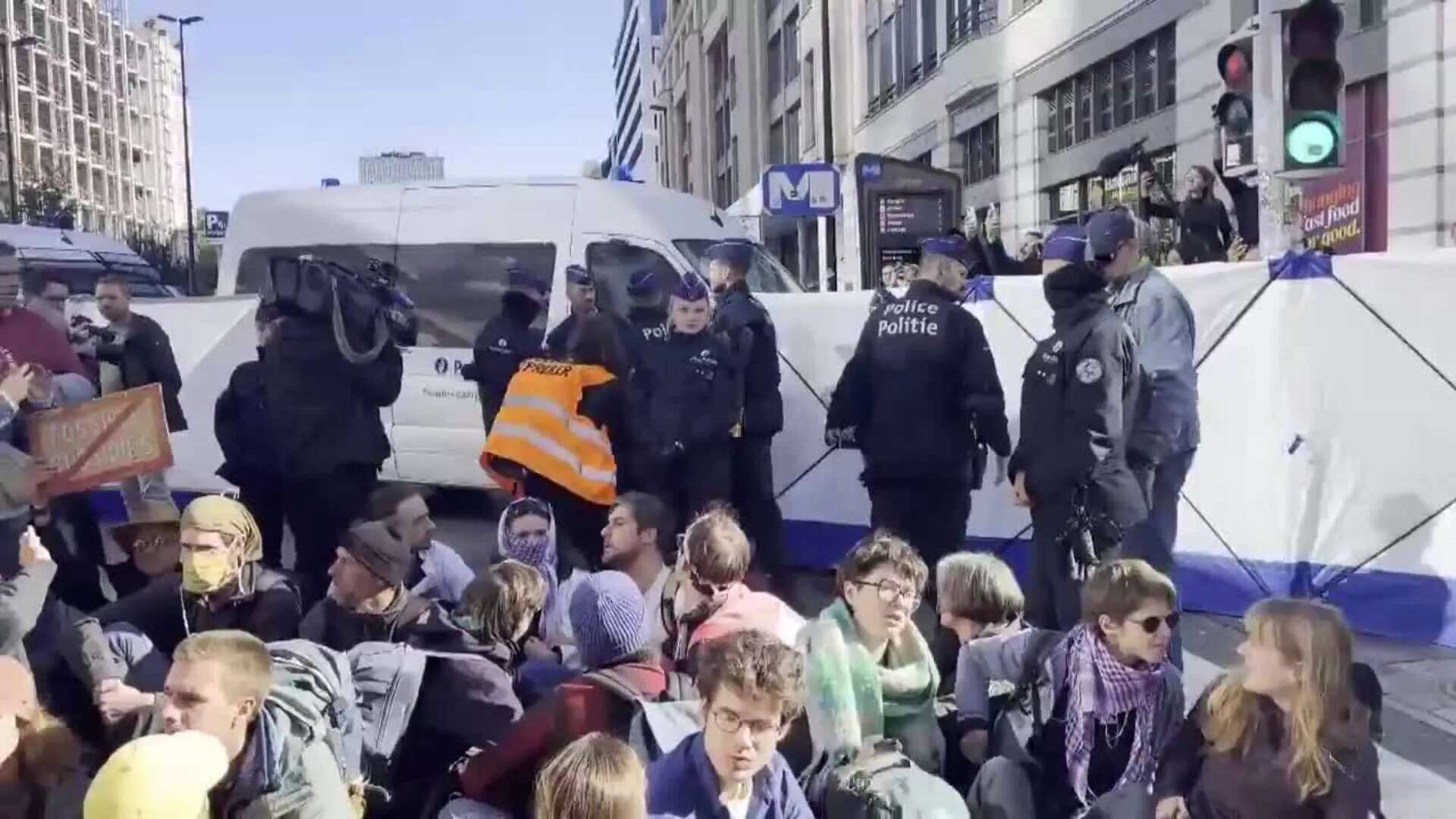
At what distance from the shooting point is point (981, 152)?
89.6ft

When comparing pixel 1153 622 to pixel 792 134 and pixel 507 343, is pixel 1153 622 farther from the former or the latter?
pixel 792 134

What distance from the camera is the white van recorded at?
10031 millimetres

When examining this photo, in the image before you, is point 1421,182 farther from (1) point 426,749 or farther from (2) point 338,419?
(1) point 426,749

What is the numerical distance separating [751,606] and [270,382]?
2.80 meters

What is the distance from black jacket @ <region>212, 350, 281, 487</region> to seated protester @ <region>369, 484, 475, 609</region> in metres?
1.27

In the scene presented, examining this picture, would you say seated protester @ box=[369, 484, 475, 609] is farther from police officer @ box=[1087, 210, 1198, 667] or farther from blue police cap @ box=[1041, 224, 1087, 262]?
police officer @ box=[1087, 210, 1198, 667]

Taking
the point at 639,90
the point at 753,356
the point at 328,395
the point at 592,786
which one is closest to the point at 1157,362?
the point at 753,356

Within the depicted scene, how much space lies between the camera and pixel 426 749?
380cm

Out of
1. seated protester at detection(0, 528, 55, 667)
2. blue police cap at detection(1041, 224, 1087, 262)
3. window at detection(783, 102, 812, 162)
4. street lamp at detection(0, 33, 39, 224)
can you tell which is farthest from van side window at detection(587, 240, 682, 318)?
street lamp at detection(0, 33, 39, 224)

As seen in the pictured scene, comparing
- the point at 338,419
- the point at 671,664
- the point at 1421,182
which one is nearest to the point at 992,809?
the point at 671,664

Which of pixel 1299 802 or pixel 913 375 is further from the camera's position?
pixel 913 375

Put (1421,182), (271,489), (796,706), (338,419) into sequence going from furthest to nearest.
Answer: (1421,182), (271,489), (338,419), (796,706)

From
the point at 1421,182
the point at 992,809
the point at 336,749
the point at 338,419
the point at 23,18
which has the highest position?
the point at 23,18

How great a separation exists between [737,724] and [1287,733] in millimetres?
Result: 1272
